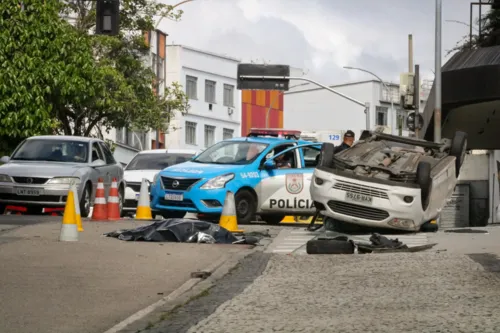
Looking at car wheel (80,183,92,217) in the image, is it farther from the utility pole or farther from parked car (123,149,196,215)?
the utility pole

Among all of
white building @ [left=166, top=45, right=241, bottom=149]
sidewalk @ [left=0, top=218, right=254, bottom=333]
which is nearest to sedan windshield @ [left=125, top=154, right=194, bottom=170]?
sidewalk @ [left=0, top=218, right=254, bottom=333]

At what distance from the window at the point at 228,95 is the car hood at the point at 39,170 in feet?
178

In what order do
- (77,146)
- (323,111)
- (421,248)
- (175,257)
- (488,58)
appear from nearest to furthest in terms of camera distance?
1. (175,257)
2. (421,248)
3. (77,146)
4. (488,58)
5. (323,111)


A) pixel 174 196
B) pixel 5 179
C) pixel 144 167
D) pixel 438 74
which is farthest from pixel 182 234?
pixel 438 74

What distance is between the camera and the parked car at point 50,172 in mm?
23609

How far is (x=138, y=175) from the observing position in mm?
27781

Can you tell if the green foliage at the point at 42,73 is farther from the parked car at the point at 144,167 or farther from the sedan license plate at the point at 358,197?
the sedan license plate at the point at 358,197

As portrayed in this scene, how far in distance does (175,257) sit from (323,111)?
76916mm

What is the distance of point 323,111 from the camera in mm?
91438

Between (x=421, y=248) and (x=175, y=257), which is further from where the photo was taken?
(x=421, y=248)

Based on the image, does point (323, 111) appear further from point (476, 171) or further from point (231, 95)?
point (476, 171)

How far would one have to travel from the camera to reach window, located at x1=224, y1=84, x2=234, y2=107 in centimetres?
7812

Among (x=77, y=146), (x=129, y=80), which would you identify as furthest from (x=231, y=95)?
(x=77, y=146)

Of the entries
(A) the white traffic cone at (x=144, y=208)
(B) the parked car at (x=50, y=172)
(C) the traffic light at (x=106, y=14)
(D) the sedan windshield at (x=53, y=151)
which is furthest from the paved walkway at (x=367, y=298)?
(C) the traffic light at (x=106, y=14)
